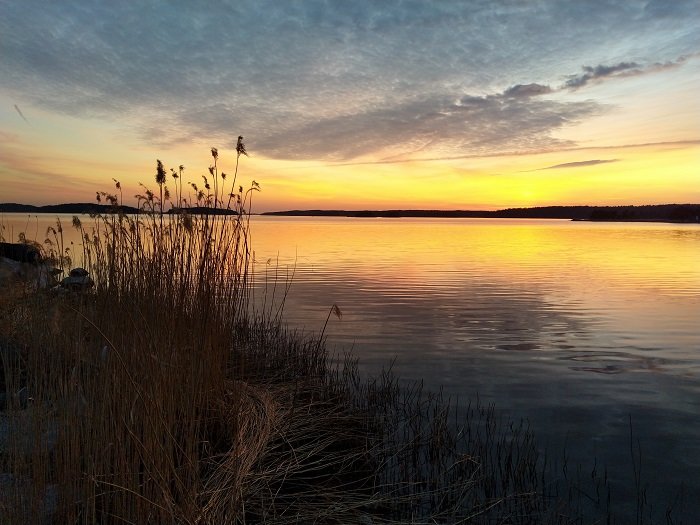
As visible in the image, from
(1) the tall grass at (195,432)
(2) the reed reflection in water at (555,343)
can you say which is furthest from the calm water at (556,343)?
(1) the tall grass at (195,432)

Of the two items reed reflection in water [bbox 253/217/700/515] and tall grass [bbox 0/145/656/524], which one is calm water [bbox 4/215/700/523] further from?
tall grass [bbox 0/145/656/524]

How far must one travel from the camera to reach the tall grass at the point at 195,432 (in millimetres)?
3641

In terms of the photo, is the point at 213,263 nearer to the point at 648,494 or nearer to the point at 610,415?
the point at 648,494

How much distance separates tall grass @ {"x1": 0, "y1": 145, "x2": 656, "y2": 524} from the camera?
364 cm

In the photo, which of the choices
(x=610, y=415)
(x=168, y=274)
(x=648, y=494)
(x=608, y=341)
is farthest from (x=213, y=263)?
(x=608, y=341)

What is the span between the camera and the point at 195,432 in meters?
4.71

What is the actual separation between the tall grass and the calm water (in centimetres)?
120

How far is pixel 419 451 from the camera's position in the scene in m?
6.13

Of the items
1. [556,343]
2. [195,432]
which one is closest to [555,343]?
[556,343]

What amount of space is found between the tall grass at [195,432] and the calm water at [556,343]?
1203 mm

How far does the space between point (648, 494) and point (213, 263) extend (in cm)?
518

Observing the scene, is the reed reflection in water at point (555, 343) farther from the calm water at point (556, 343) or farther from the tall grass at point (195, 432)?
the tall grass at point (195, 432)

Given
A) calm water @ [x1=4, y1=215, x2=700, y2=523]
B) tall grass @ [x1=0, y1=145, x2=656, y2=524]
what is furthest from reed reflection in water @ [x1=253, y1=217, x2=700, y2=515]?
tall grass @ [x1=0, y1=145, x2=656, y2=524]

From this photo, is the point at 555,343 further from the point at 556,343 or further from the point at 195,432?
the point at 195,432
